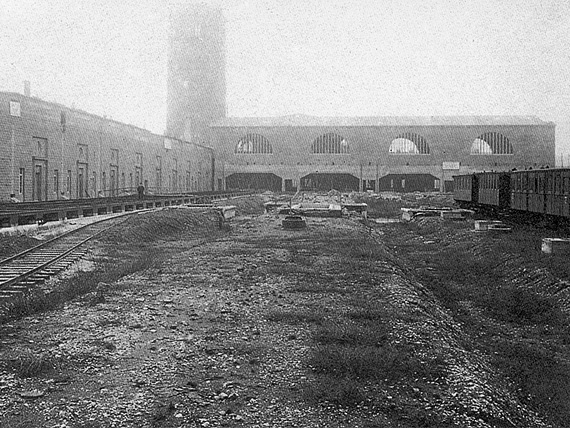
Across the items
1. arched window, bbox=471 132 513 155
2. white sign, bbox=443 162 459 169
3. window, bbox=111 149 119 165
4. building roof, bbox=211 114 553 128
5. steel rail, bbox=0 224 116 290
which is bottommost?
steel rail, bbox=0 224 116 290

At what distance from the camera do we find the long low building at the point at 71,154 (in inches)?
1052

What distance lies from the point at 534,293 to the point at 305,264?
4748mm

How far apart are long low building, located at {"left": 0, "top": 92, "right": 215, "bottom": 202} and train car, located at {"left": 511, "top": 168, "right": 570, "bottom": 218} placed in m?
21.4

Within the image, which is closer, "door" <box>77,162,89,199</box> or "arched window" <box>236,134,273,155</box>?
"door" <box>77,162,89,199</box>

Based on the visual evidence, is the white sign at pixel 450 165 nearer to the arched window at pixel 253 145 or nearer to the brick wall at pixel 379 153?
the brick wall at pixel 379 153

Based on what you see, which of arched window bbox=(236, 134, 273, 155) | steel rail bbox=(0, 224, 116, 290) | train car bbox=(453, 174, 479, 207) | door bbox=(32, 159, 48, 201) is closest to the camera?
steel rail bbox=(0, 224, 116, 290)

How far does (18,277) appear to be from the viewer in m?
10.8

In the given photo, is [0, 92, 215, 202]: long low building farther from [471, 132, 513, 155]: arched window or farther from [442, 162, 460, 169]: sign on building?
[471, 132, 513, 155]: arched window

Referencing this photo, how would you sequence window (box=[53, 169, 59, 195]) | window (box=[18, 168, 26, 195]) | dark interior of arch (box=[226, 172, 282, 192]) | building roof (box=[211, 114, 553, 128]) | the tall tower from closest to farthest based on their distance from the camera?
1. window (box=[18, 168, 26, 195])
2. window (box=[53, 169, 59, 195])
3. building roof (box=[211, 114, 553, 128])
4. dark interior of arch (box=[226, 172, 282, 192])
5. the tall tower

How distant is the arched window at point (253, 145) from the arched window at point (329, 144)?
16.8 feet

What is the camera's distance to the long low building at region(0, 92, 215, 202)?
87.7 ft

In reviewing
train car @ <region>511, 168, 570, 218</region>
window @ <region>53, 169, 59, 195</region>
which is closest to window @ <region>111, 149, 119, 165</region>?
window @ <region>53, 169, 59, 195</region>

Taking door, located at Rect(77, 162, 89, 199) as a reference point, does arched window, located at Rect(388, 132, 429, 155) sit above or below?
above

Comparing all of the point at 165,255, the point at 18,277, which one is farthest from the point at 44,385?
the point at 165,255
